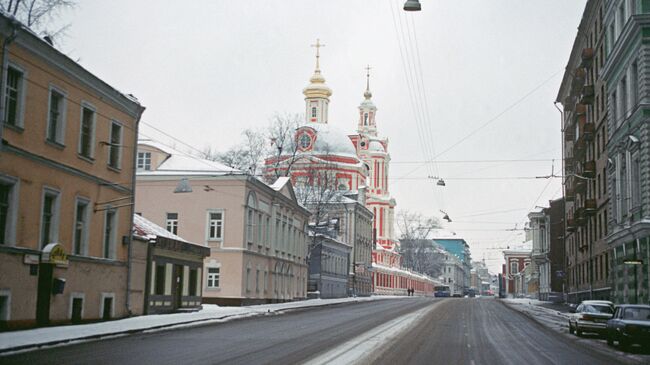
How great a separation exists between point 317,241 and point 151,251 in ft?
130

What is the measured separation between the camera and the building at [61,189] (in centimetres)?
2434

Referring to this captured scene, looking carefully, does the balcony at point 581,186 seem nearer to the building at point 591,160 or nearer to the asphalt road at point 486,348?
the building at point 591,160

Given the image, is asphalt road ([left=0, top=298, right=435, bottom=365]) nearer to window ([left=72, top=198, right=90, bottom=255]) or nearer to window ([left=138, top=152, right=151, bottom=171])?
window ([left=72, top=198, right=90, bottom=255])

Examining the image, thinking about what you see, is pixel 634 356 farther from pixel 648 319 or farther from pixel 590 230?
pixel 590 230

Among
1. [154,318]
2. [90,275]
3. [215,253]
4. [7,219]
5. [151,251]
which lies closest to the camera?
[7,219]

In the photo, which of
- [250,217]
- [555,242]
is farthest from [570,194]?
[250,217]

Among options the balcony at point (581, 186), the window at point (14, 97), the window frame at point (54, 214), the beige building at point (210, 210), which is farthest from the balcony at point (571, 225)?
the window at point (14, 97)

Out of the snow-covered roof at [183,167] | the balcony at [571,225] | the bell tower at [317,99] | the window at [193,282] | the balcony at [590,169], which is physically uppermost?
the bell tower at [317,99]

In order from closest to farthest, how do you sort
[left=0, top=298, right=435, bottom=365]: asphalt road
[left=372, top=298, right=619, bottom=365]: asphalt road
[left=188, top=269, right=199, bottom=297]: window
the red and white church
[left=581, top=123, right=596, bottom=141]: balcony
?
1. [left=0, top=298, right=435, bottom=365]: asphalt road
2. [left=372, top=298, right=619, bottom=365]: asphalt road
3. [left=188, top=269, right=199, bottom=297]: window
4. [left=581, top=123, right=596, bottom=141]: balcony
5. the red and white church

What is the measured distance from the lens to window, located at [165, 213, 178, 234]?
49.8 m

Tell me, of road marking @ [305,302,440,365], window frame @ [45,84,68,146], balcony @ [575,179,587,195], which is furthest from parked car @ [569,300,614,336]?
balcony @ [575,179,587,195]

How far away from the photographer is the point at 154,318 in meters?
32.9

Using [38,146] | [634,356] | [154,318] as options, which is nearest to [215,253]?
[154,318]

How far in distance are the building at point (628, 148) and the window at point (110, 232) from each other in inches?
881
